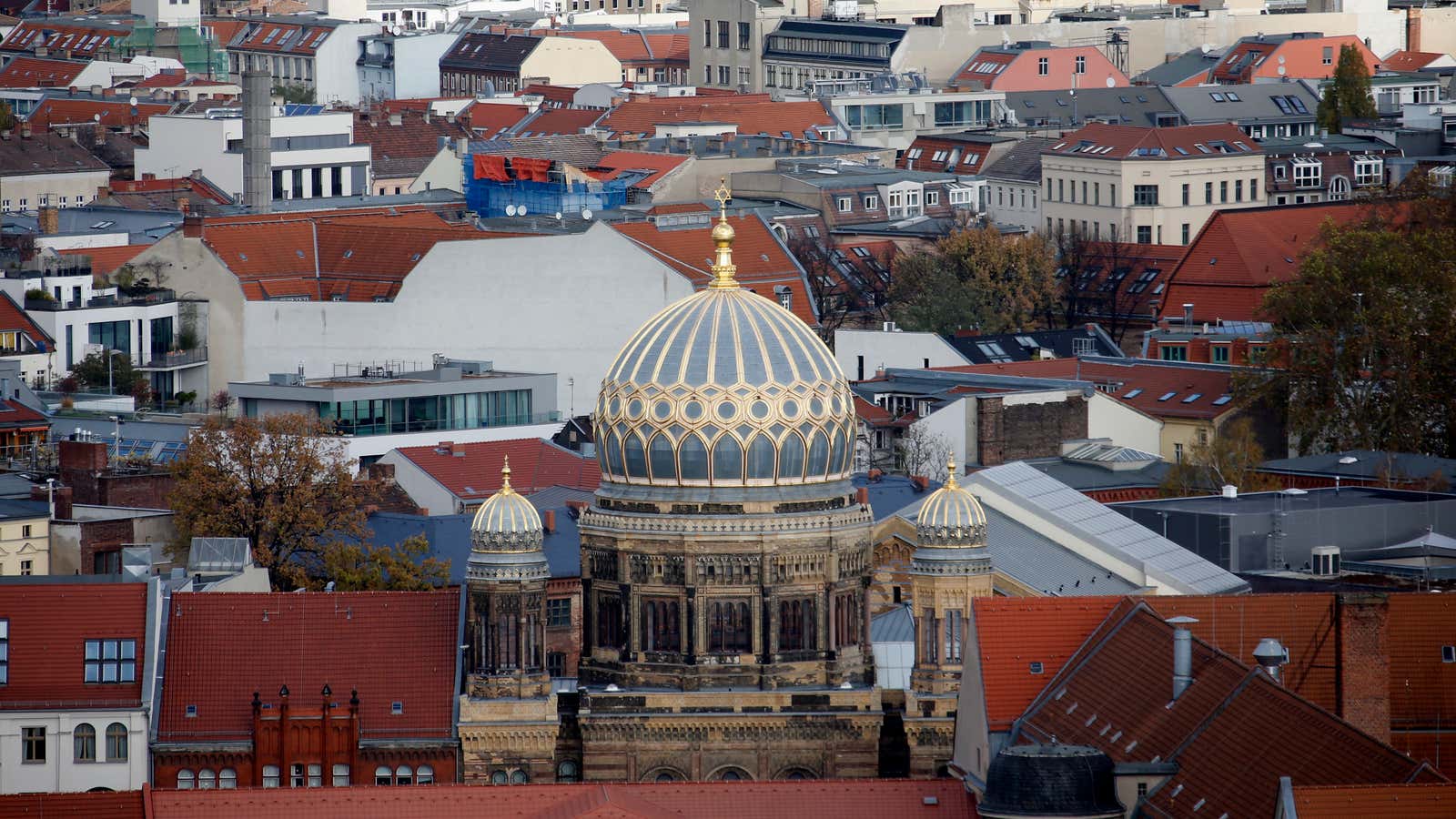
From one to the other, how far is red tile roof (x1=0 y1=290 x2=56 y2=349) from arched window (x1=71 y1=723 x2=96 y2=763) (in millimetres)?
78045

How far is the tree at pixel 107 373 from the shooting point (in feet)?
627

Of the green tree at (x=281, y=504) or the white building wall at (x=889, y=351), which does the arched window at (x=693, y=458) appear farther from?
the white building wall at (x=889, y=351)

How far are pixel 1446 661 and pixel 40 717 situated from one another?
34.7m

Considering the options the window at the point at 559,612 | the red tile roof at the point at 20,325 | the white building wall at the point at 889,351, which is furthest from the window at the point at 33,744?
the white building wall at the point at 889,351

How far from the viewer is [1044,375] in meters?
182

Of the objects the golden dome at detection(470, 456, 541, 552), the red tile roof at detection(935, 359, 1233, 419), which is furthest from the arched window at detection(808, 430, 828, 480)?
the red tile roof at detection(935, 359, 1233, 419)

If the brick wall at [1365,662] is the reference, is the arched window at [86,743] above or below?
below

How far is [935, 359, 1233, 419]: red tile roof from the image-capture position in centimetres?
17712

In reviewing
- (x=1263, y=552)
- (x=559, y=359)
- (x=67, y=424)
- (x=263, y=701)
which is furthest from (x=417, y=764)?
(x=559, y=359)

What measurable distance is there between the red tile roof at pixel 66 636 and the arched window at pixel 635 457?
1288cm

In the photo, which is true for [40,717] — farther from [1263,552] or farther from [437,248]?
[437,248]

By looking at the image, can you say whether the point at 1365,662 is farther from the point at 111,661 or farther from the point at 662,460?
the point at 111,661

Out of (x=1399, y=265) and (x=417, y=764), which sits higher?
(x=1399, y=265)

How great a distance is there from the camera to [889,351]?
193 m
